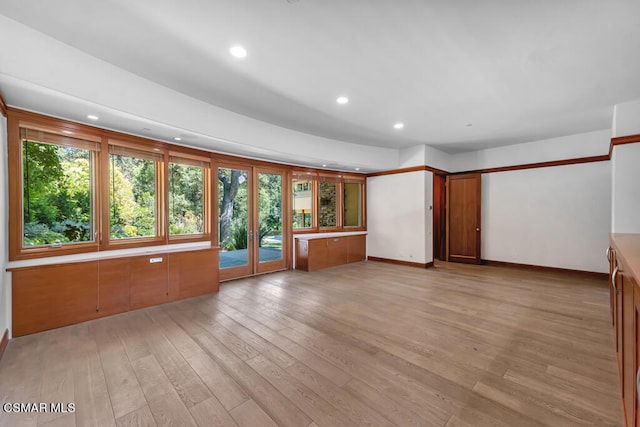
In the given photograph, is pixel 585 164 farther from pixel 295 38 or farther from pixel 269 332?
pixel 269 332

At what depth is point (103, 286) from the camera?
3475mm

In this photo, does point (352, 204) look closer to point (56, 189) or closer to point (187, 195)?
point (187, 195)

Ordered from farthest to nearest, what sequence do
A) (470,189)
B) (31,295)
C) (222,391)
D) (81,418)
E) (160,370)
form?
1. (470,189)
2. (31,295)
3. (160,370)
4. (222,391)
5. (81,418)

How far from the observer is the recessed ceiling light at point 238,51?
2.56 metres

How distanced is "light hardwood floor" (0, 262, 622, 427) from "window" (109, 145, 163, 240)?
4.01ft

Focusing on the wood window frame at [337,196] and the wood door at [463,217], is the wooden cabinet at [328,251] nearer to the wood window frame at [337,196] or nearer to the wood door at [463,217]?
the wood window frame at [337,196]

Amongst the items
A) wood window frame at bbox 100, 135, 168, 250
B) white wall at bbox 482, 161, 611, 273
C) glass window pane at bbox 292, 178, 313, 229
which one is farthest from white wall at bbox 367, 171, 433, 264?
wood window frame at bbox 100, 135, 168, 250

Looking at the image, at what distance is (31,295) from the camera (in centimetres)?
299

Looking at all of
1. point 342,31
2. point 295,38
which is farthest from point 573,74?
point 295,38

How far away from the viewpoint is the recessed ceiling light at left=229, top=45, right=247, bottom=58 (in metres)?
2.56

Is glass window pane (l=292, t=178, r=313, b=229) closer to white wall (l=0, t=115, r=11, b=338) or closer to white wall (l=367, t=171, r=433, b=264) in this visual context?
white wall (l=367, t=171, r=433, b=264)

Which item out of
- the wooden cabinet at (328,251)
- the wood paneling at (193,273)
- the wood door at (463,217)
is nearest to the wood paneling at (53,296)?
the wood paneling at (193,273)

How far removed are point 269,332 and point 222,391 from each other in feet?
3.26

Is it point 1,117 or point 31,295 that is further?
point 31,295
